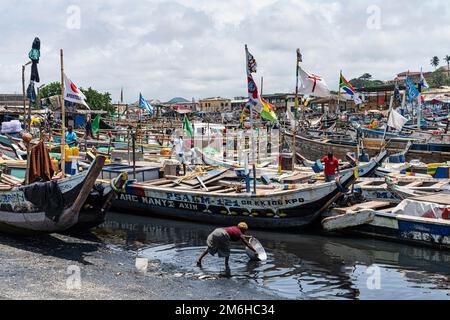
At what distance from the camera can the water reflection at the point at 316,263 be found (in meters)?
11.7

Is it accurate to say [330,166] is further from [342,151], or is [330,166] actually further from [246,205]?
[342,151]

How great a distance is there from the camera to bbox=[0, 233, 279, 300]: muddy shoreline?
10.3m

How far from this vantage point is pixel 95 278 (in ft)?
37.5

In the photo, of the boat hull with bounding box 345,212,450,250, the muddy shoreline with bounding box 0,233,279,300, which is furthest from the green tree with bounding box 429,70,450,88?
the muddy shoreline with bounding box 0,233,279,300

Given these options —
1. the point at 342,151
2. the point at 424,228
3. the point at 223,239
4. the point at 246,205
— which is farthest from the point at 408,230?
the point at 342,151

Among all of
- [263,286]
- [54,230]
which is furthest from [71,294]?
[54,230]

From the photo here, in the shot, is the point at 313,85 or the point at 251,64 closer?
the point at 251,64

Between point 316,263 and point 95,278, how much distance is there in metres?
5.63

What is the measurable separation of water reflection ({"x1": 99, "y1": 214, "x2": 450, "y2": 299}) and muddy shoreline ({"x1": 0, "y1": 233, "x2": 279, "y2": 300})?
2.41 feet

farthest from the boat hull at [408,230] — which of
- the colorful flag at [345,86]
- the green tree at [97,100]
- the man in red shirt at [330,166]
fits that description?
the green tree at [97,100]

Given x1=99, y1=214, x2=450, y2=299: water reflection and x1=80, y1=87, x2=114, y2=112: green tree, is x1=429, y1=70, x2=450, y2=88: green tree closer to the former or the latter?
x1=80, y1=87, x2=114, y2=112: green tree

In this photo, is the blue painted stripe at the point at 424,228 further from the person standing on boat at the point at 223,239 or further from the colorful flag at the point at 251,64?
the colorful flag at the point at 251,64
